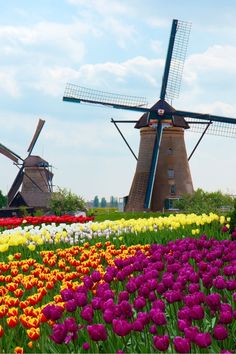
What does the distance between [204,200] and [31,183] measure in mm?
22066

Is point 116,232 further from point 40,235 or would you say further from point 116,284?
point 116,284

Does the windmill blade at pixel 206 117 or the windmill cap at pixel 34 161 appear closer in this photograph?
the windmill blade at pixel 206 117

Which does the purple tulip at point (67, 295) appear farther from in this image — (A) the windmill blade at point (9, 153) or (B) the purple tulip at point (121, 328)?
(A) the windmill blade at point (9, 153)

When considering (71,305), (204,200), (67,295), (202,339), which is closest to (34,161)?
(204,200)

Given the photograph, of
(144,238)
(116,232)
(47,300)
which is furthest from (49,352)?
(116,232)

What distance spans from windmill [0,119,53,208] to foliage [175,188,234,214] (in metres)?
19.6

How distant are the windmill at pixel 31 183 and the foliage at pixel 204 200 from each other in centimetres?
1964

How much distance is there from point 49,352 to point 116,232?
10.0m

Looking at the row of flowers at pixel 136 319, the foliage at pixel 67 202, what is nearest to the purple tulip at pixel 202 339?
the row of flowers at pixel 136 319

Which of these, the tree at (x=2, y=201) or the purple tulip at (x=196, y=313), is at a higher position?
the tree at (x=2, y=201)

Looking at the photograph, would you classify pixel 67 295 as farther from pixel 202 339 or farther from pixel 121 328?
pixel 202 339

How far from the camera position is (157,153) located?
140 feet

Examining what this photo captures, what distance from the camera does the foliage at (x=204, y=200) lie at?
43.5 meters

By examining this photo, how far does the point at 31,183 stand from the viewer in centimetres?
6234
